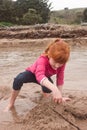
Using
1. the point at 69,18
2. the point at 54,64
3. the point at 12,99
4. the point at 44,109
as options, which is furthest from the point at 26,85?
the point at 69,18

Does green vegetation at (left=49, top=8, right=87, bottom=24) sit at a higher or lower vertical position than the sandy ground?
lower

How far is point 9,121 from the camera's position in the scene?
415 cm

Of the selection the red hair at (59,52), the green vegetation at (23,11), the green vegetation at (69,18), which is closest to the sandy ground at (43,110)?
the red hair at (59,52)

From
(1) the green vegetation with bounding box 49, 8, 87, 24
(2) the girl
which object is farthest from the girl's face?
(1) the green vegetation with bounding box 49, 8, 87, 24

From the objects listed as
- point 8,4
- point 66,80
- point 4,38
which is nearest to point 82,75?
point 66,80

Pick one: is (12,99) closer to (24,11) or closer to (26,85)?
(26,85)

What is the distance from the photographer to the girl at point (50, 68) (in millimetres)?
3838

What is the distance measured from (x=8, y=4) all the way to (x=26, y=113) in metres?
39.8

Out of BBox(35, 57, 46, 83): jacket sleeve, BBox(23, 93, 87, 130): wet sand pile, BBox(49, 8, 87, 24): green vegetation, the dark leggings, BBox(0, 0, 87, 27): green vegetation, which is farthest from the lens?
BBox(49, 8, 87, 24): green vegetation

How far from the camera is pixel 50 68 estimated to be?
429 cm

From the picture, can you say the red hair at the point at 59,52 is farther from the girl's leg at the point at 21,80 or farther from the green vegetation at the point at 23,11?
the green vegetation at the point at 23,11

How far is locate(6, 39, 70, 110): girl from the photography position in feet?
12.6

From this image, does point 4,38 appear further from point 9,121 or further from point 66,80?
point 9,121

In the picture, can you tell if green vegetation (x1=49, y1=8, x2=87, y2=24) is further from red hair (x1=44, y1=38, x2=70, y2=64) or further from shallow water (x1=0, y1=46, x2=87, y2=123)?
red hair (x1=44, y1=38, x2=70, y2=64)
